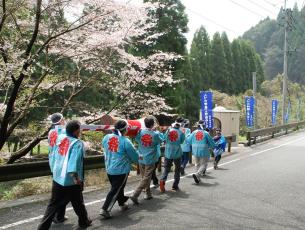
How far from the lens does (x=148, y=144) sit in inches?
316

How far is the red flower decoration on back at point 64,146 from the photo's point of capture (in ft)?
18.1

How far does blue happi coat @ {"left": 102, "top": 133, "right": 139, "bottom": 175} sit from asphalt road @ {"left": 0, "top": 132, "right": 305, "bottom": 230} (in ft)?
2.49

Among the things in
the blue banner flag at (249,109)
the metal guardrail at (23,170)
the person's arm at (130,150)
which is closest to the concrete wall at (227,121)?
the blue banner flag at (249,109)

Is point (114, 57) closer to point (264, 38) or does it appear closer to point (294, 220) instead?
point (294, 220)

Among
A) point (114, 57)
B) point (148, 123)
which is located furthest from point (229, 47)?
point (148, 123)

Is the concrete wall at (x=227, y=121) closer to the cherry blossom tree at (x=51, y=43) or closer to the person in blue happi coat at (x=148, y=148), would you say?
the cherry blossom tree at (x=51, y=43)

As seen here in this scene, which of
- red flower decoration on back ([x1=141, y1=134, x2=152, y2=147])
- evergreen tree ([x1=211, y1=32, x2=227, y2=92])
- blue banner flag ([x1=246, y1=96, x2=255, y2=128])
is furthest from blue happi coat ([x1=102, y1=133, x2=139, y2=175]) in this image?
evergreen tree ([x1=211, y1=32, x2=227, y2=92])

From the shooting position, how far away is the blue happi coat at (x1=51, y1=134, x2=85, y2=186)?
17.9ft

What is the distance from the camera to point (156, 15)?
23406 mm

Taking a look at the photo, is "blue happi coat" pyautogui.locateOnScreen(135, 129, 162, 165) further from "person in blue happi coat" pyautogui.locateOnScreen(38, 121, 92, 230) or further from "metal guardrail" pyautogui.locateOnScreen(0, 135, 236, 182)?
"person in blue happi coat" pyautogui.locateOnScreen(38, 121, 92, 230)

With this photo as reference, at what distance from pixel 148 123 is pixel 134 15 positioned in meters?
5.01

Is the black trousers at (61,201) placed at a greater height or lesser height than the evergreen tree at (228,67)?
lesser

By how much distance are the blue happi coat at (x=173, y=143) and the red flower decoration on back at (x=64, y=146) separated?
3977 mm

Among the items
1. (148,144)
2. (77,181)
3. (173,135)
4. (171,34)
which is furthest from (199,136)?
(171,34)
